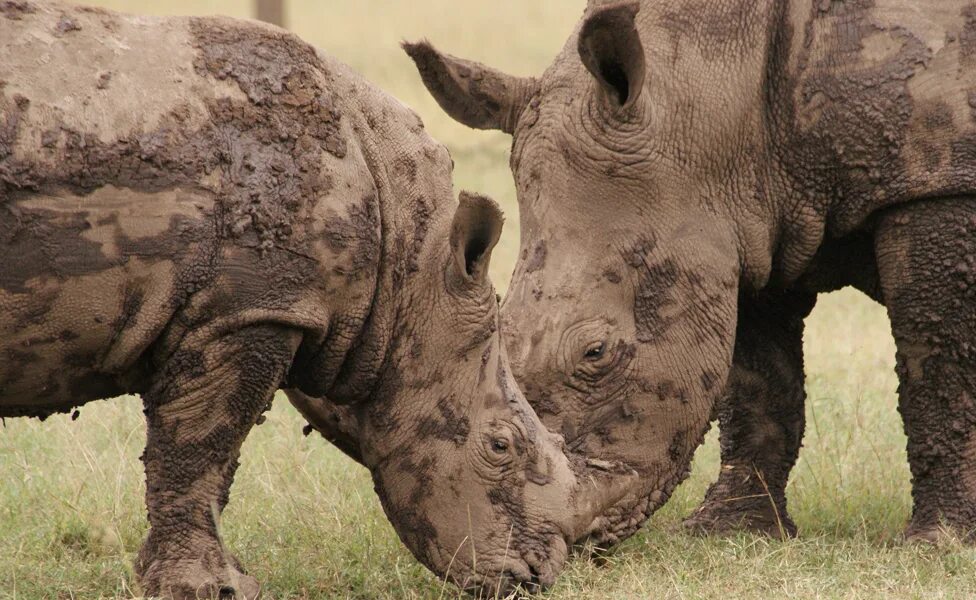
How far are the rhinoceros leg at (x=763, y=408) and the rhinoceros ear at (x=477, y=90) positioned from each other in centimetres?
145

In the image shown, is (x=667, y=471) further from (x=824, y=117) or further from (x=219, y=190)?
(x=219, y=190)

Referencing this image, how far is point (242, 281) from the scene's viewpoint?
5.05 m

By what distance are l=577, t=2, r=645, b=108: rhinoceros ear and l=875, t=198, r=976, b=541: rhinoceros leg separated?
1164 mm

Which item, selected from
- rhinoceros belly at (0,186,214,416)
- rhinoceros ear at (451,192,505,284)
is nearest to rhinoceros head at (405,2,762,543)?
rhinoceros ear at (451,192,505,284)

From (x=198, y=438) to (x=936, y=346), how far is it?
304 centimetres

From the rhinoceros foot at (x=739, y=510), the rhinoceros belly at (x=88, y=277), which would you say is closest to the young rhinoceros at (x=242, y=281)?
the rhinoceros belly at (x=88, y=277)

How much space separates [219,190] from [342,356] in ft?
2.51

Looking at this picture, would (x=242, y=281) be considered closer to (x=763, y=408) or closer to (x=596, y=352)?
(x=596, y=352)

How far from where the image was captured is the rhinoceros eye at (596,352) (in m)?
6.33

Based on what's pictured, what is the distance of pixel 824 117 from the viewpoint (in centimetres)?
632

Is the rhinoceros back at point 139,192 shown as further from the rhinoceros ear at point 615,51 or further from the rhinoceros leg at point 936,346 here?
the rhinoceros leg at point 936,346

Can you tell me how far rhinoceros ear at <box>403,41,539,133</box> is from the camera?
6.83m

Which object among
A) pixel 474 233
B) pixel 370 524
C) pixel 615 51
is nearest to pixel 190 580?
pixel 474 233

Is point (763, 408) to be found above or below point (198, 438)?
above
